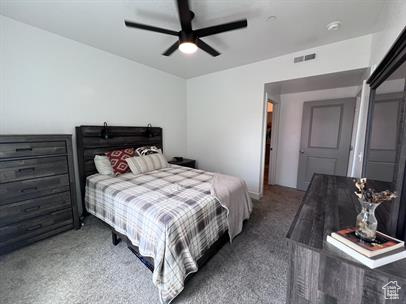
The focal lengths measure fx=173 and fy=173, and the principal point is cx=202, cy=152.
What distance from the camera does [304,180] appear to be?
402cm

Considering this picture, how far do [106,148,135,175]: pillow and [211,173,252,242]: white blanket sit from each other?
4.92 ft

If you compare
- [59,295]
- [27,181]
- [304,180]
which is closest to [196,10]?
[27,181]

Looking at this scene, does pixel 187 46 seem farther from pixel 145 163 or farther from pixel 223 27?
pixel 145 163

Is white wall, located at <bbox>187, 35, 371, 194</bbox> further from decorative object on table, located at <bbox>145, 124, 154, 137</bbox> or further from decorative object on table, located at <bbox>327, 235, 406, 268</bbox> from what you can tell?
decorative object on table, located at <bbox>327, 235, 406, 268</bbox>

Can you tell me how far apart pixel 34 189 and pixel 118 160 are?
3.36 feet

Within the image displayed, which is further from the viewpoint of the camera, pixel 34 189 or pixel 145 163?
pixel 145 163

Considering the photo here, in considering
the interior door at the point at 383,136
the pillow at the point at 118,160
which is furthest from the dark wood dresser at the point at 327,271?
the pillow at the point at 118,160

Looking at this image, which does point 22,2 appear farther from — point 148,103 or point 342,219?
point 342,219

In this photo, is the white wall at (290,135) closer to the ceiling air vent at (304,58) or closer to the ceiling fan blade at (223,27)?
the ceiling air vent at (304,58)

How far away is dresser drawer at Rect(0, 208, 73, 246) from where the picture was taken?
6.19 ft

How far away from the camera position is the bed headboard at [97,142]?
2.63 m

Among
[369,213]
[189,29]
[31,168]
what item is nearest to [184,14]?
[189,29]

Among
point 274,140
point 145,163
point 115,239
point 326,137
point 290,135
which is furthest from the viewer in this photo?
point 274,140

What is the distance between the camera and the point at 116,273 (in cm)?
172
